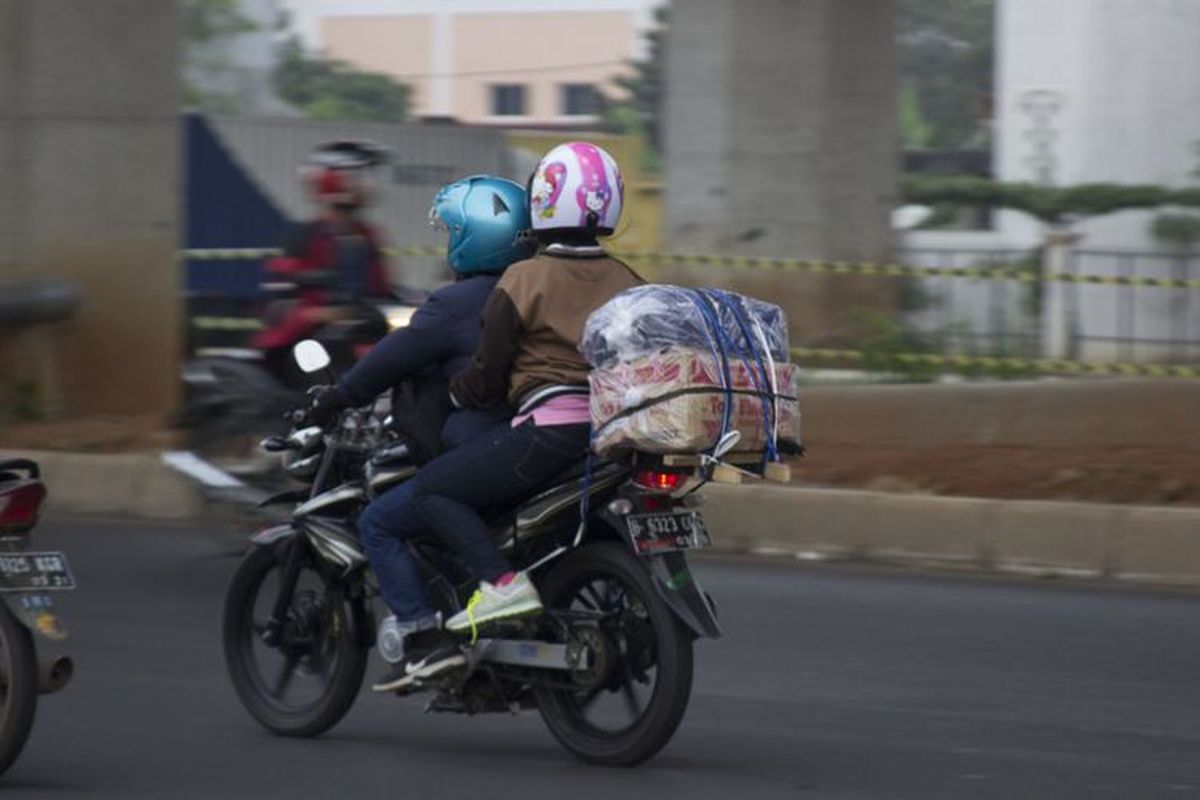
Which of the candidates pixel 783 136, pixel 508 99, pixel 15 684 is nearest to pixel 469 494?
pixel 15 684

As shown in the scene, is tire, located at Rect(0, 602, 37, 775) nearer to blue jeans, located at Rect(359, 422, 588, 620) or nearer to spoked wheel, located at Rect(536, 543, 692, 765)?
blue jeans, located at Rect(359, 422, 588, 620)

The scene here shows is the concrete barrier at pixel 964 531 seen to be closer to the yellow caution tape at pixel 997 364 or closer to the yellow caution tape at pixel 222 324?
the yellow caution tape at pixel 997 364

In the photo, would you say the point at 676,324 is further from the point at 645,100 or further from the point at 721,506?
the point at 645,100

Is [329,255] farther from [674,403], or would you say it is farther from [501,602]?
[674,403]

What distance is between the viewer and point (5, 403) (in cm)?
1543

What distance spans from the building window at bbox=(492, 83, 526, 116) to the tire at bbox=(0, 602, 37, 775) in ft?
286

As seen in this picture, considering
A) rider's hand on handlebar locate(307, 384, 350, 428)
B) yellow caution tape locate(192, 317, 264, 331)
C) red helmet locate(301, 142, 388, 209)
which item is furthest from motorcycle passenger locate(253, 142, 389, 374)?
yellow caution tape locate(192, 317, 264, 331)

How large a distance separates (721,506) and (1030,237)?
1086 inches

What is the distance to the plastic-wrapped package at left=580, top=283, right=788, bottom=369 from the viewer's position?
21.6 ft

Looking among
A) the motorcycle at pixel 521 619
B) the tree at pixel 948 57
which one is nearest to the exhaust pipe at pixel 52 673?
the motorcycle at pixel 521 619

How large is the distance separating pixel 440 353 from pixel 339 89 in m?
73.0

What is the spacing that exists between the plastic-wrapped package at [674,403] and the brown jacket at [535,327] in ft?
1.04

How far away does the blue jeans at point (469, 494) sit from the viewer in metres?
7.00

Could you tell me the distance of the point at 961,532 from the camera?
1204 cm
